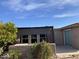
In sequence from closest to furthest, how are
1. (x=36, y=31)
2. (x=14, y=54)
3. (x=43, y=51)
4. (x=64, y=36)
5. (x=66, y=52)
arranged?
1. (x=43, y=51)
2. (x=14, y=54)
3. (x=66, y=52)
4. (x=64, y=36)
5. (x=36, y=31)

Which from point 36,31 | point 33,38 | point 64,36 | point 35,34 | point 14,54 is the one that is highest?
point 36,31

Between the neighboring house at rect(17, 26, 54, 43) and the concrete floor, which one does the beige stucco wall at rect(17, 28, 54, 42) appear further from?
the concrete floor

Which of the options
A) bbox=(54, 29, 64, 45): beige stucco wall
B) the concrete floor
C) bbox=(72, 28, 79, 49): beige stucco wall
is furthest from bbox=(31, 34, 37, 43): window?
the concrete floor

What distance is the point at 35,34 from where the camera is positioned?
34719 mm

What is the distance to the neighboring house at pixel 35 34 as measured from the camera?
34.7 meters

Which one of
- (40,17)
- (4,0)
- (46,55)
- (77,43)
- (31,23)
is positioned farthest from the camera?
(31,23)

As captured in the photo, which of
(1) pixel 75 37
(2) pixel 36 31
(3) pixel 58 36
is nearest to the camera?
(1) pixel 75 37

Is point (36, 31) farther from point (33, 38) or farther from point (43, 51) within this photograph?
point (43, 51)

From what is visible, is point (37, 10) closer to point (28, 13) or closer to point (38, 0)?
point (28, 13)

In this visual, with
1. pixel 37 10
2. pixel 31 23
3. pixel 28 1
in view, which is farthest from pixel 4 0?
pixel 31 23

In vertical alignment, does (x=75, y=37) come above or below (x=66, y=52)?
above

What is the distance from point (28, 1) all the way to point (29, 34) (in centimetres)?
1203

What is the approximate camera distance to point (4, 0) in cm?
2267

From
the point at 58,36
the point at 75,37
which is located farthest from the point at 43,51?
the point at 58,36
